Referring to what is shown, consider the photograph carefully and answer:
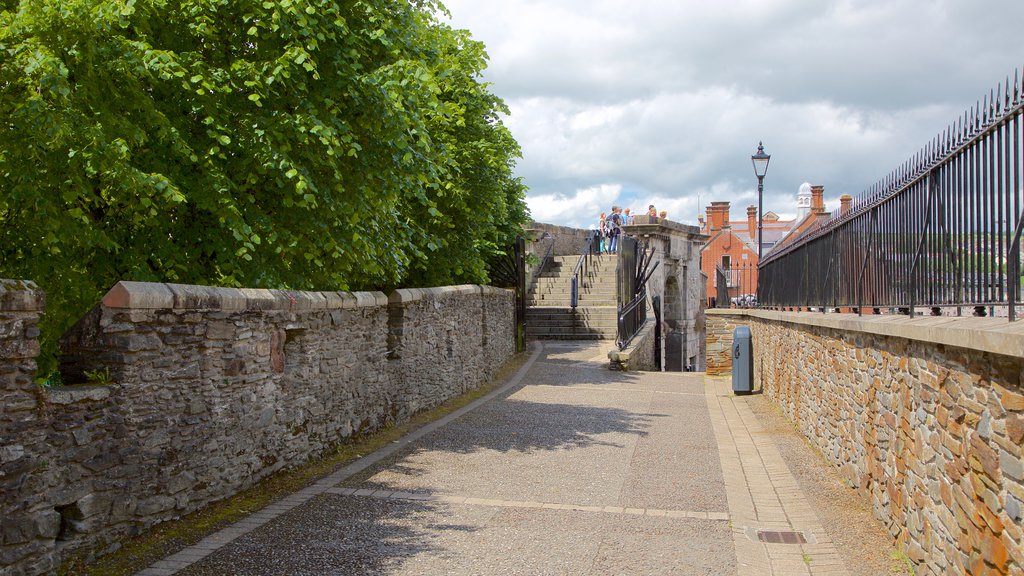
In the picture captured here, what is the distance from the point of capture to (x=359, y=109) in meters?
8.34

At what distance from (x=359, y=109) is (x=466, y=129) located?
24.3 feet

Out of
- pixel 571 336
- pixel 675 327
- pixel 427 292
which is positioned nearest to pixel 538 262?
pixel 571 336

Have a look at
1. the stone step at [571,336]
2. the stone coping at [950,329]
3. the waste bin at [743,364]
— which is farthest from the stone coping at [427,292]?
the stone step at [571,336]

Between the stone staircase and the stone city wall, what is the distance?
16.5 meters

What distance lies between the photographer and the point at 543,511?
655 centimetres

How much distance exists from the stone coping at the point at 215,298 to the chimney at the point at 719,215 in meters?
55.4

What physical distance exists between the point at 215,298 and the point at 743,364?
1064cm

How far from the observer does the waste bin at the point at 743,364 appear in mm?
14531

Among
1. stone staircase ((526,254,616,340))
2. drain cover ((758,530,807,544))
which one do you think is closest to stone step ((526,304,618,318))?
stone staircase ((526,254,616,340))

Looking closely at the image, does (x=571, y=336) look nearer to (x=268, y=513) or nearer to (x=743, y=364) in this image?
(x=743, y=364)

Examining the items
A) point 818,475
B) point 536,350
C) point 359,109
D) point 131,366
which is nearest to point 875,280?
point 818,475

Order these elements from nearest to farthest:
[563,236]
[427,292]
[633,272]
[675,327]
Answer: [427,292] < [633,272] < [675,327] < [563,236]

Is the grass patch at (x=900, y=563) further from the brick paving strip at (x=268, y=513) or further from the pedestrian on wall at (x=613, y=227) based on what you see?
the pedestrian on wall at (x=613, y=227)

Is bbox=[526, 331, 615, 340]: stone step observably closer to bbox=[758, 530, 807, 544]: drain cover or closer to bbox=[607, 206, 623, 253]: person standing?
bbox=[607, 206, 623, 253]: person standing
